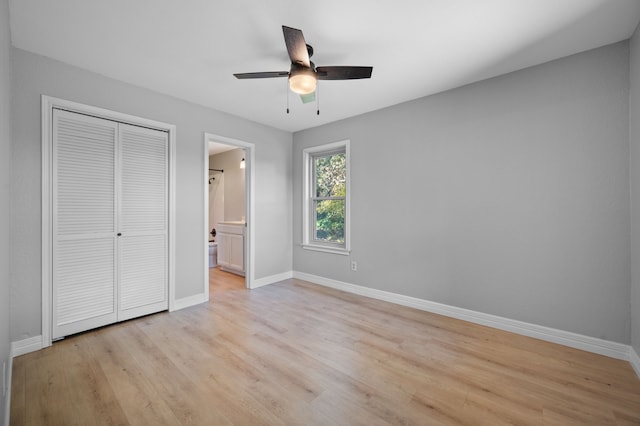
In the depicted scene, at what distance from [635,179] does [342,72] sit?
2.41m

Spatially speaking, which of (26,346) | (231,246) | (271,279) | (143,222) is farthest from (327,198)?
(26,346)

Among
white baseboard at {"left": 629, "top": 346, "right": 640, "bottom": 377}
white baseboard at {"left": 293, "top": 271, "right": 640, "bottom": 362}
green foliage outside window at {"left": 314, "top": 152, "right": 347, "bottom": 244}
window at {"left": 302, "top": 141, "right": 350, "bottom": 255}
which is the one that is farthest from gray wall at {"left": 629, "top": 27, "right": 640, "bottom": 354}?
green foliage outside window at {"left": 314, "top": 152, "right": 347, "bottom": 244}

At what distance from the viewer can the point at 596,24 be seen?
2.01 meters

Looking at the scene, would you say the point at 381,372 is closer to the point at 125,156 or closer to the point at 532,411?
the point at 532,411

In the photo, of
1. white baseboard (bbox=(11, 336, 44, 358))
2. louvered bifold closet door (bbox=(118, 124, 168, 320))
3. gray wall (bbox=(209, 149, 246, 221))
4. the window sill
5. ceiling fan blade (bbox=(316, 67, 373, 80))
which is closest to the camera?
ceiling fan blade (bbox=(316, 67, 373, 80))

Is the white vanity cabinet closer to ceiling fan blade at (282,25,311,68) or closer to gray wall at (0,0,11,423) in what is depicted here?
gray wall at (0,0,11,423)

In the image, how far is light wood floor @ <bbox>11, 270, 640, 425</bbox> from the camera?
1.62m

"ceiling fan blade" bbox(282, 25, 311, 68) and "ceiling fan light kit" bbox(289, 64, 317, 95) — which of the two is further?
"ceiling fan light kit" bbox(289, 64, 317, 95)

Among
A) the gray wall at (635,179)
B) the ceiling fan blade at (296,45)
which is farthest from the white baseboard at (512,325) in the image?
the ceiling fan blade at (296,45)

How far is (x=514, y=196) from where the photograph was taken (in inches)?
105

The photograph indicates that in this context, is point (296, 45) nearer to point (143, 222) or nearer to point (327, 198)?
point (143, 222)

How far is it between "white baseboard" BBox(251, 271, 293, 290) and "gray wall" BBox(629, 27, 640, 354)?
397 centimetres

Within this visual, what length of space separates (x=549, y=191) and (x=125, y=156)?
4220 mm

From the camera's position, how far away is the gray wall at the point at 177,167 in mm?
2271
